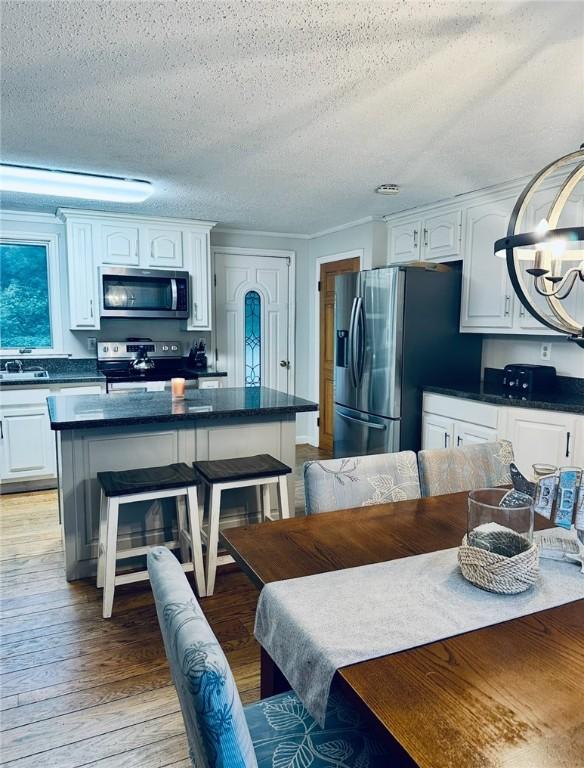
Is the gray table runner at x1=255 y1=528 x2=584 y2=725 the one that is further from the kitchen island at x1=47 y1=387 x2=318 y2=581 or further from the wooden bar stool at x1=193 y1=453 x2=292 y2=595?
the kitchen island at x1=47 y1=387 x2=318 y2=581

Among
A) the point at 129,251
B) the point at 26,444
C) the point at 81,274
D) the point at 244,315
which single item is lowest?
the point at 26,444

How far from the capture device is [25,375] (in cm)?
424

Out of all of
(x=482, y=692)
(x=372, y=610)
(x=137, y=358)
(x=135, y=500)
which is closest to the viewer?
(x=482, y=692)

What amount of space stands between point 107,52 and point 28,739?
2318 millimetres

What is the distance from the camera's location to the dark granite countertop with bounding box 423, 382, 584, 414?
2980mm

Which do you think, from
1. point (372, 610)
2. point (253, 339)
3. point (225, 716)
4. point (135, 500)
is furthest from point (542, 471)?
point (253, 339)

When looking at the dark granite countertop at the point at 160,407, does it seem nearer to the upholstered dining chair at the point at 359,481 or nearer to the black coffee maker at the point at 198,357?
the upholstered dining chair at the point at 359,481

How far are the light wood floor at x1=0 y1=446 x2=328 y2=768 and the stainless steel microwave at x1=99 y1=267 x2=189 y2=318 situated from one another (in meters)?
2.23

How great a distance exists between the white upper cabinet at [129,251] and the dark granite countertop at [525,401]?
7.58ft

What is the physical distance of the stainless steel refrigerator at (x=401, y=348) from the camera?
3752mm

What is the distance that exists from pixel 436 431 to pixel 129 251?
2977 mm

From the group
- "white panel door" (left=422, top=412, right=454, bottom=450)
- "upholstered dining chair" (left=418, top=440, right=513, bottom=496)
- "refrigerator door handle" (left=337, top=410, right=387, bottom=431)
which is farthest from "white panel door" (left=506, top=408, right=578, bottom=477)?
"upholstered dining chair" (left=418, top=440, right=513, bottom=496)

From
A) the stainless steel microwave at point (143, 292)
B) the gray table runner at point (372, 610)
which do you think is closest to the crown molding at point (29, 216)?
the stainless steel microwave at point (143, 292)

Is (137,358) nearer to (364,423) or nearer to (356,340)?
(356,340)
